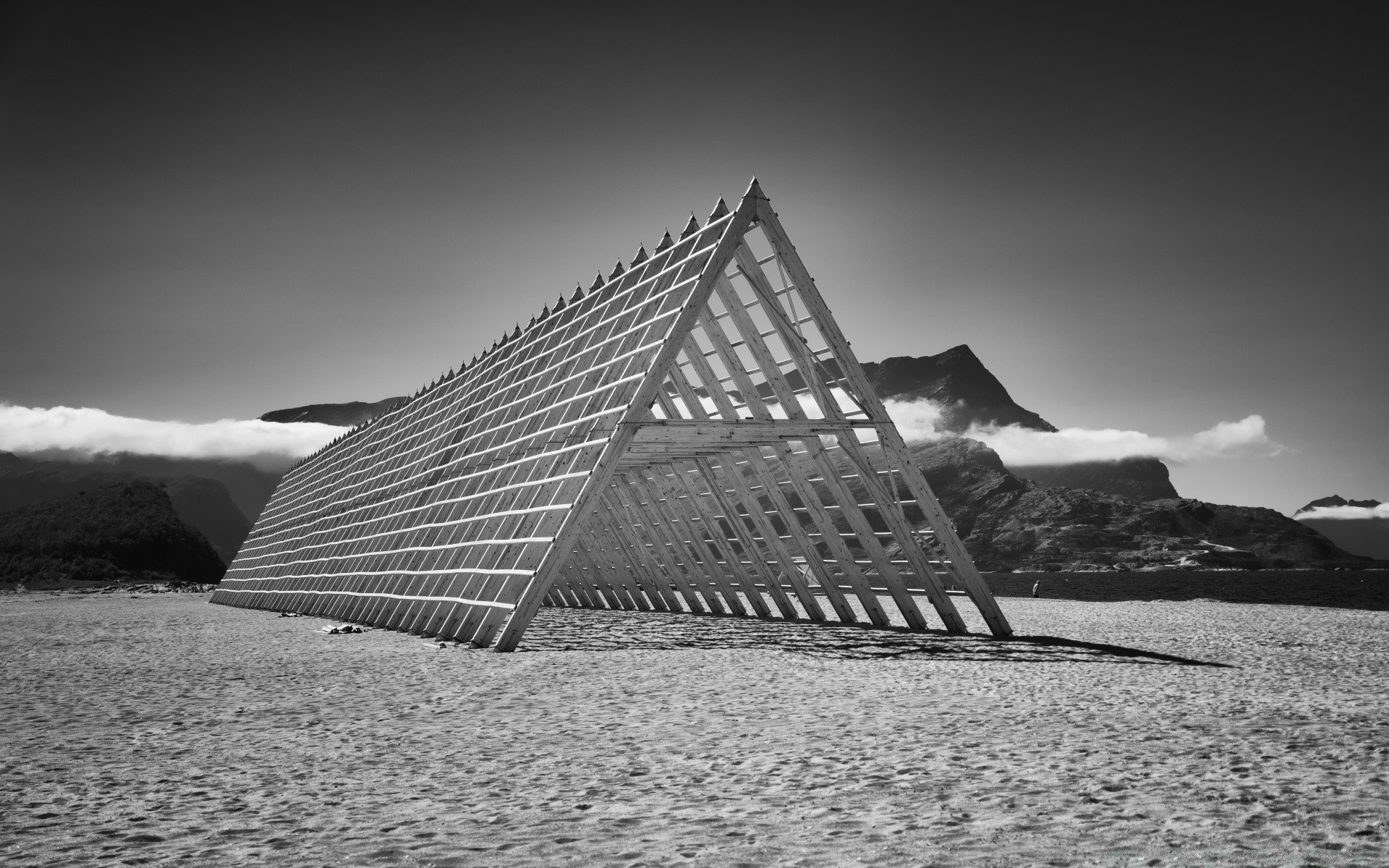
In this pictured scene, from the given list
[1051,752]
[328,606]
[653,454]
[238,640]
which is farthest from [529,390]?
[1051,752]

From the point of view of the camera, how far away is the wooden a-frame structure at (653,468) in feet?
42.7

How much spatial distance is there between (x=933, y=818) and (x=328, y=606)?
20.1 m

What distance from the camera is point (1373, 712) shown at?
762 cm

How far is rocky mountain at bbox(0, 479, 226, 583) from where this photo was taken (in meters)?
54.7

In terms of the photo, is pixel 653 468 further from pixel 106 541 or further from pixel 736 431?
pixel 106 541

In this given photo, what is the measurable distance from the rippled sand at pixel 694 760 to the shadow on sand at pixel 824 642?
395mm

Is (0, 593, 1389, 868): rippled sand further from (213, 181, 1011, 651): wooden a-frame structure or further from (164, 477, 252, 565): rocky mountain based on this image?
(164, 477, 252, 565): rocky mountain

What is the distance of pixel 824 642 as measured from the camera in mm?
14117

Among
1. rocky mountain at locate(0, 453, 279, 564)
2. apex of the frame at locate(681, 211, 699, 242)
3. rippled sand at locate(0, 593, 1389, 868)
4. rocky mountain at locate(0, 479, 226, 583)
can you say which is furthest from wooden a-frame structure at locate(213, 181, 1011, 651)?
rocky mountain at locate(0, 453, 279, 564)

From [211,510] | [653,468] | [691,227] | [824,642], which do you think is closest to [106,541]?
[653,468]

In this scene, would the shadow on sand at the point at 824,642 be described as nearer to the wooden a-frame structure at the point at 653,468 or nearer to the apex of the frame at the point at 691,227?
the wooden a-frame structure at the point at 653,468

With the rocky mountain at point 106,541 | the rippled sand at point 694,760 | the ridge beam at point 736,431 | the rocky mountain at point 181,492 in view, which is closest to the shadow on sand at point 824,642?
the rippled sand at point 694,760

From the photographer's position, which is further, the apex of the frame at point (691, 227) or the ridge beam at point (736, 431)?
the apex of the frame at point (691, 227)

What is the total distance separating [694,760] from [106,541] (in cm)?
6483
